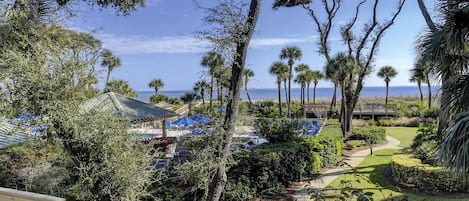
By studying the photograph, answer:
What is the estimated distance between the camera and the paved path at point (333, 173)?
8.23 metres

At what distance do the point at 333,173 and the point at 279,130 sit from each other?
237 centimetres

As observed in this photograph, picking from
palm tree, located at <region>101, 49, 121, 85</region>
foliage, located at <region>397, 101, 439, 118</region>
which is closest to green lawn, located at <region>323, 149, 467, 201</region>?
palm tree, located at <region>101, 49, 121, 85</region>

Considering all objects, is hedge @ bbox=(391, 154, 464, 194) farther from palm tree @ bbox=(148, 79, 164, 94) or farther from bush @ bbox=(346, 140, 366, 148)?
palm tree @ bbox=(148, 79, 164, 94)

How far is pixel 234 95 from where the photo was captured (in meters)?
5.27

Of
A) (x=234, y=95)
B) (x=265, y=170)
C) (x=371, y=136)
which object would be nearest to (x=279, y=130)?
(x=265, y=170)

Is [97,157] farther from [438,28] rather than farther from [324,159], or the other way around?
[324,159]

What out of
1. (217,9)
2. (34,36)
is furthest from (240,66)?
(34,36)

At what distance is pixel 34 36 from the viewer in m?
4.21

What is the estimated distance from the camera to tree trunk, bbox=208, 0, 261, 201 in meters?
5.21

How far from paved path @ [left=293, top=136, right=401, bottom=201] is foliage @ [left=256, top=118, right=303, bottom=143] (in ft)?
5.86

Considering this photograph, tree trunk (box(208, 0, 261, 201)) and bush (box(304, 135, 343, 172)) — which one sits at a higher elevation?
tree trunk (box(208, 0, 261, 201))

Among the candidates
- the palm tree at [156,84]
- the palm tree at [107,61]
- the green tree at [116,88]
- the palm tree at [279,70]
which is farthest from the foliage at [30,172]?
the palm tree at [156,84]

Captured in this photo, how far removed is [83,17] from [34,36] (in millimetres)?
1249

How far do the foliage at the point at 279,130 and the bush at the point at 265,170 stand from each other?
1863mm
